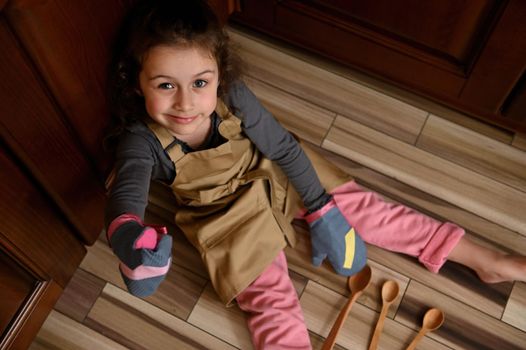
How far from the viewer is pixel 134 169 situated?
75 cm

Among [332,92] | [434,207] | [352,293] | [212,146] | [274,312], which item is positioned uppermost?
[332,92]

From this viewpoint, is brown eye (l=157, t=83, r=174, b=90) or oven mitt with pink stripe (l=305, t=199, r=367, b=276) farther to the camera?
oven mitt with pink stripe (l=305, t=199, r=367, b=276)

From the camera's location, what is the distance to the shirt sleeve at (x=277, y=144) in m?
0.86

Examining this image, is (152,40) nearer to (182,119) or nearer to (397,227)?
(182,119)

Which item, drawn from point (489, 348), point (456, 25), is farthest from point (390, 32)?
point (489, 348)

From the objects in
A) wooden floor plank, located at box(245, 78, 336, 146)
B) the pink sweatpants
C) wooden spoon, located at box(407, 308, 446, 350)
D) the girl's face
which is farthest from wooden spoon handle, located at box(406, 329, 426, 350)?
the girl's face

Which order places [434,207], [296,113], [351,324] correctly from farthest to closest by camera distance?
[296,113] → [434,207] → [351,324]

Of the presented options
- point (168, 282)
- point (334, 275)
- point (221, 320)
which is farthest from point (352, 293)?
point (168, 282)

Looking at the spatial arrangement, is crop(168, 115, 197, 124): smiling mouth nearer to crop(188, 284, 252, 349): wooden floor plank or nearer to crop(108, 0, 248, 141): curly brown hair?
crop(108, 0, 248, 141): curly brown hair

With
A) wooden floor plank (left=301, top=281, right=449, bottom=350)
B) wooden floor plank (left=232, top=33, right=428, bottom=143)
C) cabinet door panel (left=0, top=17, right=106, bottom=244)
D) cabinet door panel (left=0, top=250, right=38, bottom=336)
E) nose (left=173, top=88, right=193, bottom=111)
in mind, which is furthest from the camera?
wooden floor plank (left=232, top=33, right=428, bottom=143)

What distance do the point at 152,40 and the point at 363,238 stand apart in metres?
0.59

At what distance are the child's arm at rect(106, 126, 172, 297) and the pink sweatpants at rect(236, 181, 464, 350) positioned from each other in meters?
0.30

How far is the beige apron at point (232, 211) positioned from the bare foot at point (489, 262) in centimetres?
36

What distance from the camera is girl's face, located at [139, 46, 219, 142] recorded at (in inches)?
27.6
